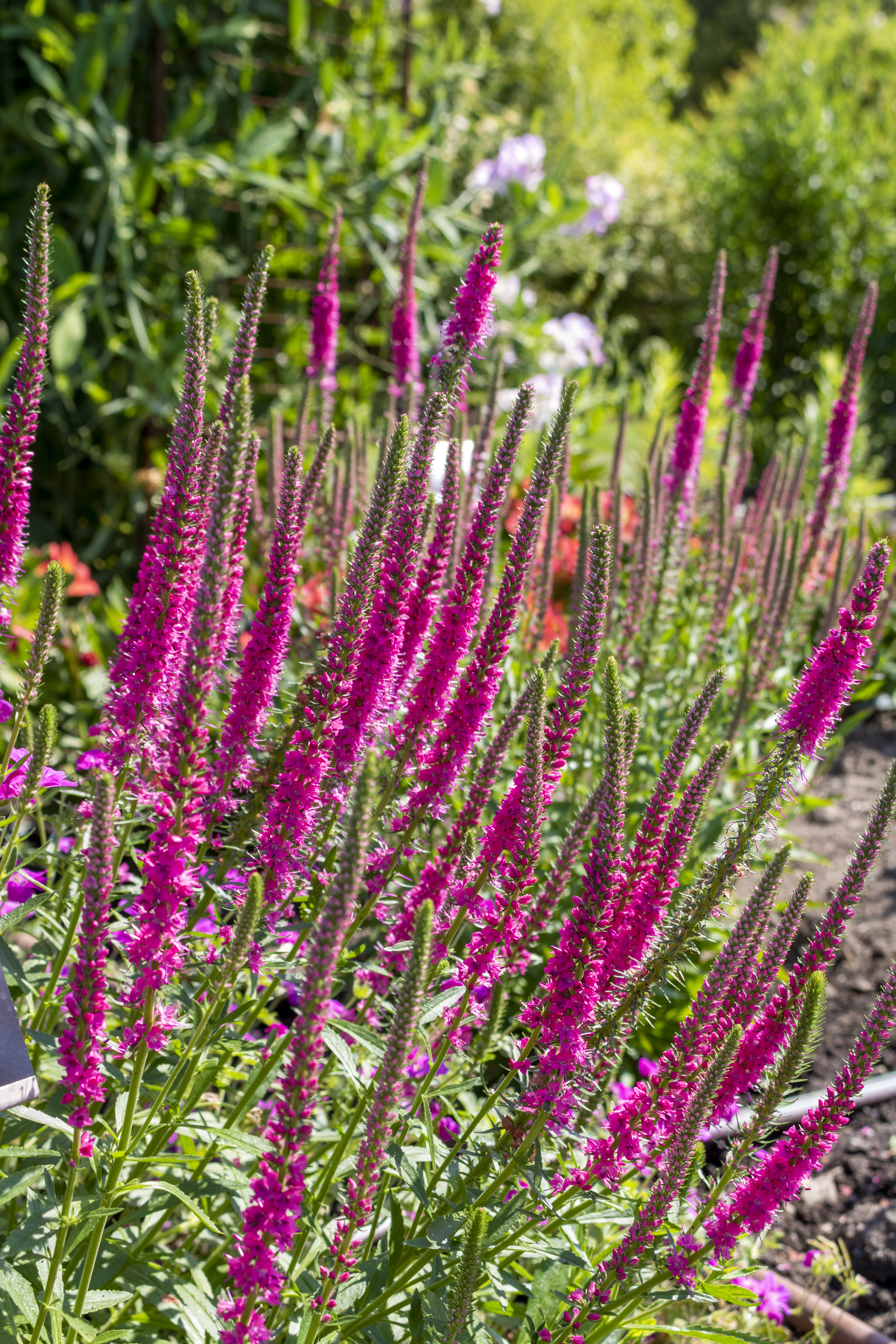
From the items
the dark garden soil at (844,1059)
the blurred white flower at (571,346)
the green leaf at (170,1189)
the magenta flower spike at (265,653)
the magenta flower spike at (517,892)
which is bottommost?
the dark garden soil at (844,1059)

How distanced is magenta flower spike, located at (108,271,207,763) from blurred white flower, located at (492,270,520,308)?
5.35 meters

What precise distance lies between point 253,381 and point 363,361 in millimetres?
816

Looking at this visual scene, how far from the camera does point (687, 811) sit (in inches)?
68.6

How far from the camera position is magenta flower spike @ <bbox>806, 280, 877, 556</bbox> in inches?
160

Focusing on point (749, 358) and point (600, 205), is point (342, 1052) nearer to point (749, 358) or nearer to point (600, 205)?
point (749, 358)

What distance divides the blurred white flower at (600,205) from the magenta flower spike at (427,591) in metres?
6.54

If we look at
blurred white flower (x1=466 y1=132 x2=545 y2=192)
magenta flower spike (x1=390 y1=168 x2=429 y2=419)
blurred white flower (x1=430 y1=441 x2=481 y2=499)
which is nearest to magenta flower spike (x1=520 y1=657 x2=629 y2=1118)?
blurred white flower (x1=430 y1=441 x2=481 y2=499)

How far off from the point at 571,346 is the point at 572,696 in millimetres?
6110

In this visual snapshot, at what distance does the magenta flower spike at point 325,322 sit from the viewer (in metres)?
3.29

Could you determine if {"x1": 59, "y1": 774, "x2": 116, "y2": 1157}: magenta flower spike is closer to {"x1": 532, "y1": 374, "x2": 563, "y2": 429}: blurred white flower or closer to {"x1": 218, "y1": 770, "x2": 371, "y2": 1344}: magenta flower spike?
{"x1": 218, "y1": 770, "x2": 371, "y2": 1344}: magenta flower spike

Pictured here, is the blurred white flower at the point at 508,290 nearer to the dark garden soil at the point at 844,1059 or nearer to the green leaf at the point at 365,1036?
the dark garden soil at the point at 844,1059

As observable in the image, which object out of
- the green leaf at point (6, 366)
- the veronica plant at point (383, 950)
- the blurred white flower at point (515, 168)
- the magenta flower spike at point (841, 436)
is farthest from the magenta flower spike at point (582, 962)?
the blurred white flower at point (515, 168)

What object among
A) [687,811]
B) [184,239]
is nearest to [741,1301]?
[687,811]

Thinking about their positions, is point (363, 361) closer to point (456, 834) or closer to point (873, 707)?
point (873, 707)
